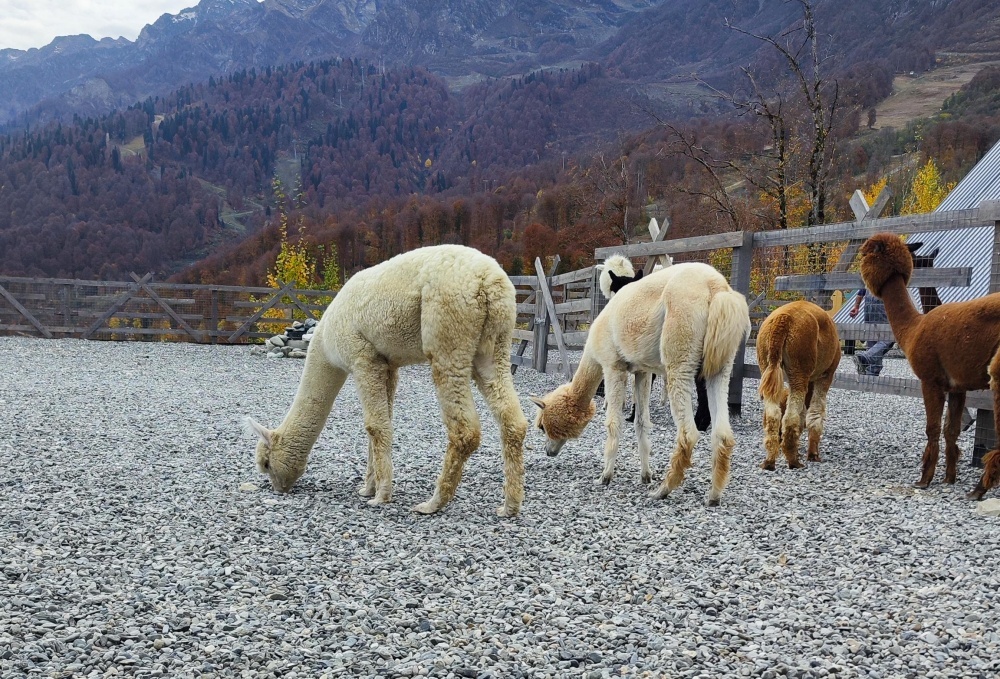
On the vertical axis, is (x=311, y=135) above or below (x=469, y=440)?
above

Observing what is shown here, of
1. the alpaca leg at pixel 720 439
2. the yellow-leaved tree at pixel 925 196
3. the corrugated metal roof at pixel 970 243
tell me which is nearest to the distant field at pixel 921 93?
the yellow-leaved tree at pixel 925 196

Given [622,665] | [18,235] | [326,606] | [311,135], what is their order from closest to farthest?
[622,665], [326,606], [18,235], [311,135]

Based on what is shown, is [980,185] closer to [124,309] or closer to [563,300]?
[563,300]

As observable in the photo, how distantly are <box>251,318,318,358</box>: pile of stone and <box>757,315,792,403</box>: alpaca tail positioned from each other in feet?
48.1

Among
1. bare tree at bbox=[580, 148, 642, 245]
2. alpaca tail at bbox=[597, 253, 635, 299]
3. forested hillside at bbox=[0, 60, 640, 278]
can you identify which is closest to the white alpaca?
alpaca tail at bbox=[597, 253, 635, 299]

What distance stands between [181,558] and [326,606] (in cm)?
112

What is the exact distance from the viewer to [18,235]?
94250mm

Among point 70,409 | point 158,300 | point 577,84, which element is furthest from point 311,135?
point 70,409

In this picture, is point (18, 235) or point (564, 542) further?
point (18, 235)

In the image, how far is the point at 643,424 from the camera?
19.7 ft

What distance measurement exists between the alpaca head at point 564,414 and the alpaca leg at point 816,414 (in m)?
2.27

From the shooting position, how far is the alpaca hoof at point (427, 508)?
4.77 metres

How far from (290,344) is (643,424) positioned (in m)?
15.3

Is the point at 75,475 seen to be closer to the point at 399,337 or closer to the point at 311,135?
the point at 399,337
